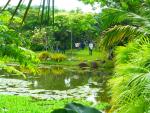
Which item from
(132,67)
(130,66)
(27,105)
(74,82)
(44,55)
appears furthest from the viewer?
(44,55)

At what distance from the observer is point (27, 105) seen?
478 inches

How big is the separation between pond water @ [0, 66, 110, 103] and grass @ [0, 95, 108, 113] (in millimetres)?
984

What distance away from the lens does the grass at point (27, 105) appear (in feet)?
36.9

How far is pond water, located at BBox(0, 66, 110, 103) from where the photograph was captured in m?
14.8

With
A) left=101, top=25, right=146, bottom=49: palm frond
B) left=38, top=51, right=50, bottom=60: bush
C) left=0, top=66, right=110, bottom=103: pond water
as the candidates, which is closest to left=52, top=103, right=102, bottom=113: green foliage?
left=101, top=25, right=146, bottom=49: palm frond

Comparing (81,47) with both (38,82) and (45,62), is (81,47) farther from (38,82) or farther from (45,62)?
(38,82)

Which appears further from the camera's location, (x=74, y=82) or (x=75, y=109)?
(x=74, y=82)

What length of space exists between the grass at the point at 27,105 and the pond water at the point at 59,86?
38.7 inches

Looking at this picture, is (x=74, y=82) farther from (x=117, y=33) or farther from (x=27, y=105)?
(x=117, y=33)

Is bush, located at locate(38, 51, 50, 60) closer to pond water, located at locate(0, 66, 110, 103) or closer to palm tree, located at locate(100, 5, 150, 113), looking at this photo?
pond water, located at locate(0, 66, 110, 103)

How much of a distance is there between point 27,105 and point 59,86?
5.46 m

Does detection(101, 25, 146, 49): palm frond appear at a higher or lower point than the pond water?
higher

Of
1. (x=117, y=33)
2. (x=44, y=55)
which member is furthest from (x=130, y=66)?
(x=44, y=55)

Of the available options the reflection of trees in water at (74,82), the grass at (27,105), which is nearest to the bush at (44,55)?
the reflection of trees in water at (74,82)
